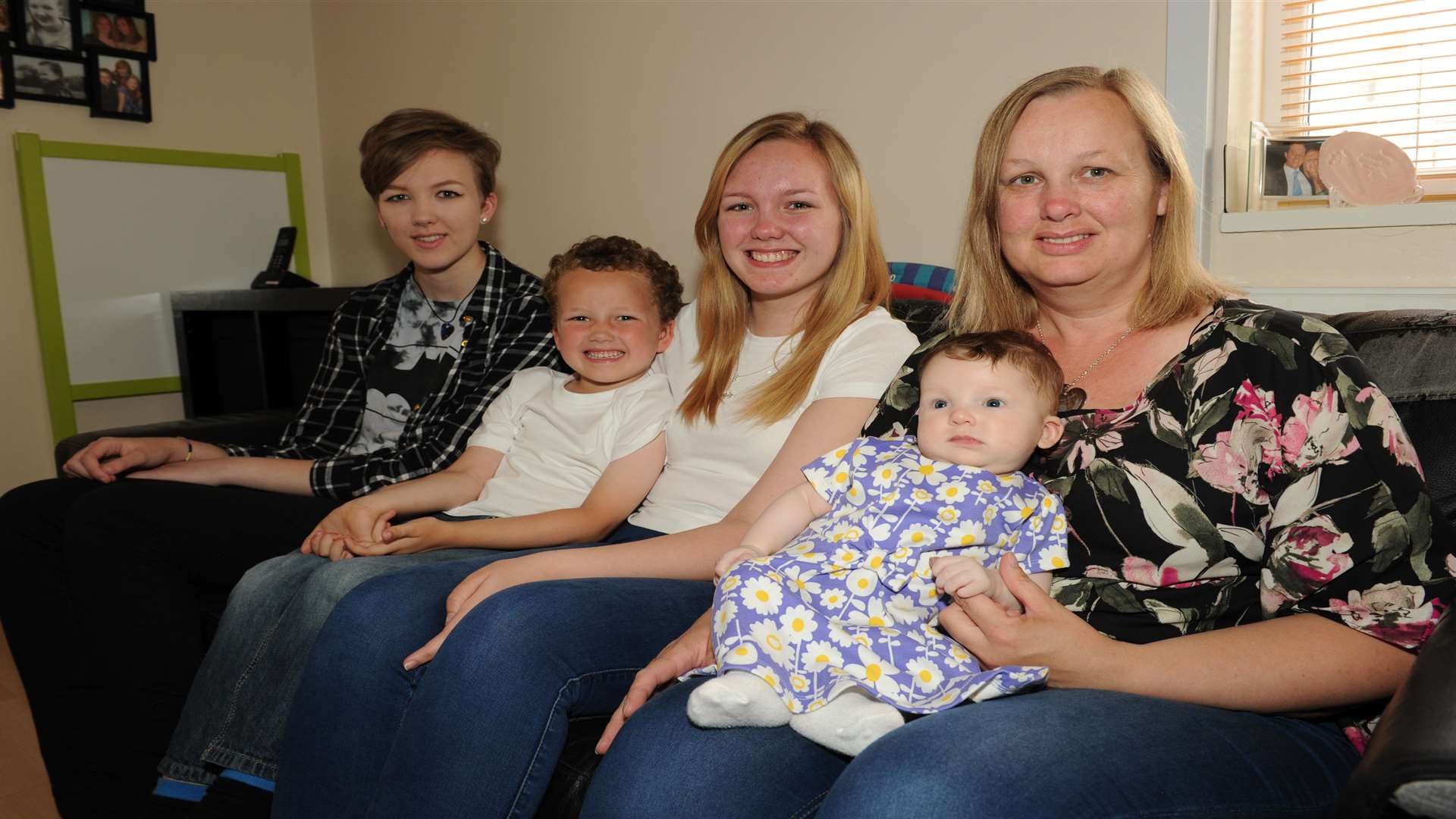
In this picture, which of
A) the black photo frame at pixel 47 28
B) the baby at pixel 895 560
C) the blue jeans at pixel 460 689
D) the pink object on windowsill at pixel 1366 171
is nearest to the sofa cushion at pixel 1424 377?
the baby at pixel 895 560

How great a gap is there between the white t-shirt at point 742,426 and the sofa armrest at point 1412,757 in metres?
0.82

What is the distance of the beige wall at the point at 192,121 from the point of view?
3512 mm

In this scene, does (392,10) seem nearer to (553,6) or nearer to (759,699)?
(553,6)

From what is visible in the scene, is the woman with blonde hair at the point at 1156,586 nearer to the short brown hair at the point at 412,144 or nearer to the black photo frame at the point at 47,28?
the short brown hair at the point at 412,144

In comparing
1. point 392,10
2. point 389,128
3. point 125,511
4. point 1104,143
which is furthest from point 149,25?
point 1104,143

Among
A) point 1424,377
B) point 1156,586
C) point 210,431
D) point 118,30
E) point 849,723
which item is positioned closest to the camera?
point 849,723

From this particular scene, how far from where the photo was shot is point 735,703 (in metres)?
1.08

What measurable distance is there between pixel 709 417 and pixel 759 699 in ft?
2.20

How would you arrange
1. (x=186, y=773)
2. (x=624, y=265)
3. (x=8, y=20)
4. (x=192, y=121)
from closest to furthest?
(x=186, y=773) → (x=624, y=265) → (x=8, y=20) → (x=192, y=121)

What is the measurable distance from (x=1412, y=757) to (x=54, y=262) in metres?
3.94

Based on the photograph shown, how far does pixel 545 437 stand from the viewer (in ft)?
6.15

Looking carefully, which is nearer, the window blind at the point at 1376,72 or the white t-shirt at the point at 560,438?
the white t-shirt at the point at 560,438

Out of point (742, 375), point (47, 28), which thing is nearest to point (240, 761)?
point (742, 375)

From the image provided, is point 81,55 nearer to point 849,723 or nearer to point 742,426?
point 742,426
